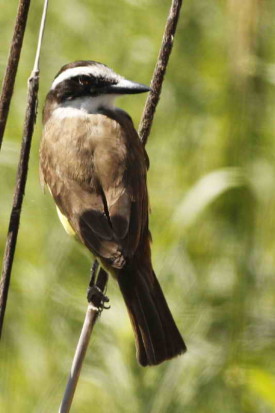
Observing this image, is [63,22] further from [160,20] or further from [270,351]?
[270,351]

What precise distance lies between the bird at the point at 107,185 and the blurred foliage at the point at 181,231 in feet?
1.01

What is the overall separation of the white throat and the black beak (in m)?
0.11

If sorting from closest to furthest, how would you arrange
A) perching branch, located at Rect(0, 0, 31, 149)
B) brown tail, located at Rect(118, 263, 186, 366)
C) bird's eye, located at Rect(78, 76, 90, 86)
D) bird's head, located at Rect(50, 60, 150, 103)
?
perching branch, located at Rect(0, 0, 31, 149) < brown tail, located at Rect(118, 263, 186, 366) < bird's head, located at Rect(50, 60, 150, 103) < bird's eye, located at Rect(78, 76, 90, 86)

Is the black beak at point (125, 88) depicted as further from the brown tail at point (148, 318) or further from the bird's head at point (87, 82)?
the brown tail at point (148, 318)

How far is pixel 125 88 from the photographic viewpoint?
3.93m

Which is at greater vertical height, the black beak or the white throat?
the black beak

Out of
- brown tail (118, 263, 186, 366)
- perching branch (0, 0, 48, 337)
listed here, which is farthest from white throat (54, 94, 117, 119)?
perching branch (0, 0, 48, 337)

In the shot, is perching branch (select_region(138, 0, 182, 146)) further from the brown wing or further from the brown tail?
the brown tail

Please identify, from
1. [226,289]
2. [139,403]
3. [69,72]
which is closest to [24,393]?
[139,403]

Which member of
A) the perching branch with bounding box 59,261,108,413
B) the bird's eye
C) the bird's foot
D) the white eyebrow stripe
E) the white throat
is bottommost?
the bird's foot

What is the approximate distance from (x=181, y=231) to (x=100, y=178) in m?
0.69

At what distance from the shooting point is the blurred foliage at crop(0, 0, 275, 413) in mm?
3850

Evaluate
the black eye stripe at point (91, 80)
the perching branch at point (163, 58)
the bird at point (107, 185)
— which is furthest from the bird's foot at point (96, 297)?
the black eye stripe at point (91, 80)

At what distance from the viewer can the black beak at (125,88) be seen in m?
3.80
